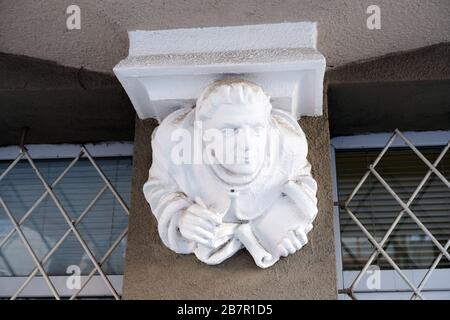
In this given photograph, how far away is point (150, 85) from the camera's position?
3.52 feet

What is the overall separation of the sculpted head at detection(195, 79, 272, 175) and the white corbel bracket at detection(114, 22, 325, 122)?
0.18 ft

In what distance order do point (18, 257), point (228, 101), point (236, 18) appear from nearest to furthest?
point (228, 101) → point (236, 18) → point (18, 257)

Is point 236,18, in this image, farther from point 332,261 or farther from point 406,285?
point 406,285

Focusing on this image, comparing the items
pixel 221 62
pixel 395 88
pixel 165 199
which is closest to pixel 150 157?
pixel 165 199

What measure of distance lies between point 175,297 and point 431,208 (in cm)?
Result: 64

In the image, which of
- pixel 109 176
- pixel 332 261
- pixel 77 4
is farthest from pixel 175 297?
pixel 77 4

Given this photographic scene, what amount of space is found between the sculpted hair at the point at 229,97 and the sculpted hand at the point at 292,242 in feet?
0.70

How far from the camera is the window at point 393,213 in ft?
4.26

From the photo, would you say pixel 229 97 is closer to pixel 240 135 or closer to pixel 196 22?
pixel 240 135

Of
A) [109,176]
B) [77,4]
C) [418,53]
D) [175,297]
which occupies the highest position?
[77,4]

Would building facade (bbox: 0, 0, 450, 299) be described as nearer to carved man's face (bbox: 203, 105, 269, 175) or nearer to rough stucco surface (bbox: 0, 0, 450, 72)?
rough stucco surface (bbox: 0, 0, 450, 72)

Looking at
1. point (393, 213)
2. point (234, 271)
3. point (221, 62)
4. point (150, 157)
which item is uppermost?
point (221, 62)

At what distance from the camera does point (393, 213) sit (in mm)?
1359

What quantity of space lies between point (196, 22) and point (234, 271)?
45cm
